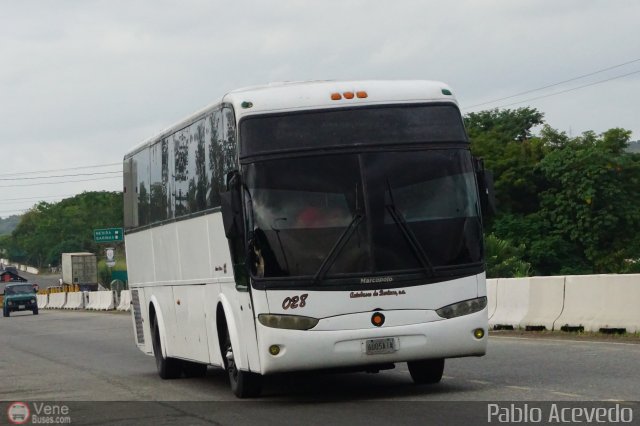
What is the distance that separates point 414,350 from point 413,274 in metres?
0.73

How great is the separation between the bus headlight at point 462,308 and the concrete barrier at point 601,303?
769 cm

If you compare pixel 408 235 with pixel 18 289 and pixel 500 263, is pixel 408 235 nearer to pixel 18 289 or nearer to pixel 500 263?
pixel 500 263

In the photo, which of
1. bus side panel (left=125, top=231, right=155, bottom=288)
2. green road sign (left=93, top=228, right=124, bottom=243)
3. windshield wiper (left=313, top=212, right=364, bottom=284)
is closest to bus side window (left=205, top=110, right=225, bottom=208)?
windshield wiper (left=313, top=212, right=364, bottom=284)

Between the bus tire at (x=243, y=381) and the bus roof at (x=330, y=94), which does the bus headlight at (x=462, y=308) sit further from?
the bus tire at (x=243, y=381)

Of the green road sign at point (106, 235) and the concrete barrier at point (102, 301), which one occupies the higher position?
the green road sign at point (106, 235)

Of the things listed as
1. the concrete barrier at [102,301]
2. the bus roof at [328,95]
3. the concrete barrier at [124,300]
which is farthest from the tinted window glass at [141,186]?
the concrete barrier at [102,301]

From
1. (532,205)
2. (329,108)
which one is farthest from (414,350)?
(532,205)

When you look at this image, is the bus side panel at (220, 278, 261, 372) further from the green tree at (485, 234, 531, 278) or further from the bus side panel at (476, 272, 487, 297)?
the green tree at (485, 234, 531, 278)

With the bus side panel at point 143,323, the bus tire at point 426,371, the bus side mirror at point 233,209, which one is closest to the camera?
the bus side mirror at point 233,209

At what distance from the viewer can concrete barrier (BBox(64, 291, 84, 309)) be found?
73500 millimetres

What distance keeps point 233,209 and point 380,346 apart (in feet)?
6.33

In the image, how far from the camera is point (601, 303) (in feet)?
70.1

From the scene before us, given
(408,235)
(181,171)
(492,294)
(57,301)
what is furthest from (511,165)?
(408,235)

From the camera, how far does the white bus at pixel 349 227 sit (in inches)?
502
